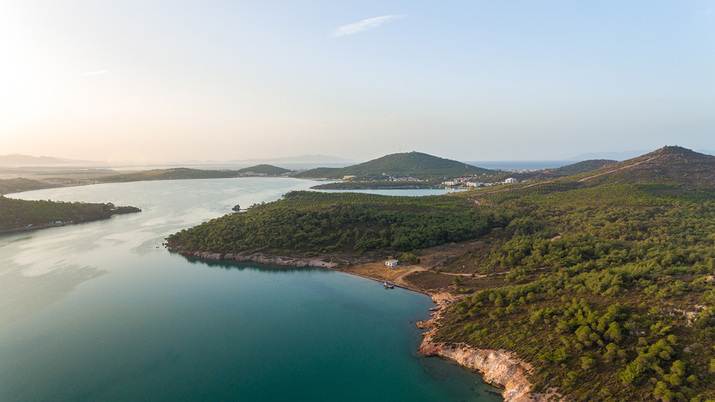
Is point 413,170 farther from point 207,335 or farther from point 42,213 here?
point 207,335

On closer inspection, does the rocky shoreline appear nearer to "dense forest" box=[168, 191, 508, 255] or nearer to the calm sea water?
"dense forest" box=[168, 191, 508, 255]

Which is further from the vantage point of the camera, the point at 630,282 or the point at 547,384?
the point at 630,282

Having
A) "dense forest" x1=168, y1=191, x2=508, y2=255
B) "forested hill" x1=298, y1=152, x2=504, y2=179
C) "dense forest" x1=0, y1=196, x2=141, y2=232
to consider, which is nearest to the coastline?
"dense forest" x1=168, y1=191, x2=508, y2=255

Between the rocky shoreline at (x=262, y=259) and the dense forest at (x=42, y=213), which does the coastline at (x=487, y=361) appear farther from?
the dense forest at (x=42, y=213)

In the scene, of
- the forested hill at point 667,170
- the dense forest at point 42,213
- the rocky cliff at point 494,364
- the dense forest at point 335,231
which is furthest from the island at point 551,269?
the dense forest at point 42,213

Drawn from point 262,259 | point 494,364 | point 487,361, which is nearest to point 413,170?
point 262,259

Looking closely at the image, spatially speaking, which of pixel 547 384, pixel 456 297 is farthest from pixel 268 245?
pixel 547 384

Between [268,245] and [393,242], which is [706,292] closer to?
[393,242]
